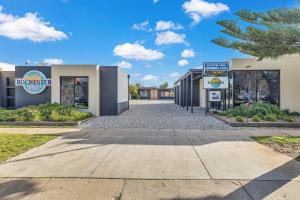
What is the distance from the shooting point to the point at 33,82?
17.1 metres

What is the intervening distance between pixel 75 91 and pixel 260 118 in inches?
457

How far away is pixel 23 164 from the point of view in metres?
5.78

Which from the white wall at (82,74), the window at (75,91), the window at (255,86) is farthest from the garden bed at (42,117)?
the window at (255,86)

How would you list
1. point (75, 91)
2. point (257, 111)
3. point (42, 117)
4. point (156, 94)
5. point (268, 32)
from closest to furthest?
1. point (268, 32)
2. point (42, 117)
3. point (257, 111)
4. point (75, 91)
5. point (156, 94)

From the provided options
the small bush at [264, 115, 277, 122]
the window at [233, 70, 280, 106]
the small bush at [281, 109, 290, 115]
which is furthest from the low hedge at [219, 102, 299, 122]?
the window at [233, 70, 280, 106]

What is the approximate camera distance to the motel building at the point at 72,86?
16.7 metres

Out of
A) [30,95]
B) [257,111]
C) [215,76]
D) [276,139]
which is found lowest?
[276,139]

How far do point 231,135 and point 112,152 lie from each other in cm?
498

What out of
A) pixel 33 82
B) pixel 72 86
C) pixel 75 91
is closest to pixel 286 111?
pixel 75 91

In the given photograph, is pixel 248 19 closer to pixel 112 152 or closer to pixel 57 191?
pixel 112 152

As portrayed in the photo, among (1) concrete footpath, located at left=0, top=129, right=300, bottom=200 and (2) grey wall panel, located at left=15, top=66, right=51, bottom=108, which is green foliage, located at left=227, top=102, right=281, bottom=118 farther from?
(2) grey wall panel, located at left=15, top=66, right=51, bottom=108

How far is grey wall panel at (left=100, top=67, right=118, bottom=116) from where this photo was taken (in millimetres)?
17469

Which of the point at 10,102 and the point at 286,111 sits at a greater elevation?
the point at 10,102

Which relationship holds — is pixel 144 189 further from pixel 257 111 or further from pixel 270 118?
pixel 257 111
